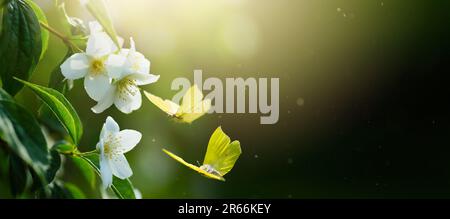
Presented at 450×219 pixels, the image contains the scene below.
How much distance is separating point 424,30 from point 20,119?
3693 mm

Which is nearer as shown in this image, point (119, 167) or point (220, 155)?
point (119, 167)

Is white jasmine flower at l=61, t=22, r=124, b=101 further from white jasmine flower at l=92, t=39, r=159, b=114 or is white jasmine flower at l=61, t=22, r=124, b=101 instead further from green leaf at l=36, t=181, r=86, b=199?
green leaf at l=36, t=181, r=86, b=199

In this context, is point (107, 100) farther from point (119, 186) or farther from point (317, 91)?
point (317, 91)

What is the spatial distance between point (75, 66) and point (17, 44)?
0.27 feet

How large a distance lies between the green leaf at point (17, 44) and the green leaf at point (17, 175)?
80mm

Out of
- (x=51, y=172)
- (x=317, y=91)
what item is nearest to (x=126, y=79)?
(x=51, y=172)

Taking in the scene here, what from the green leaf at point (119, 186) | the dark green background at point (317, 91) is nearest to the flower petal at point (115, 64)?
the green leaf at point (119, 186)

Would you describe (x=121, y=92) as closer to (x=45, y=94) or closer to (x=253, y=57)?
(x=45, y=94)

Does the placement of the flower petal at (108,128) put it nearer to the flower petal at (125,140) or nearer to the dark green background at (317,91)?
the flower petal at (125,140)

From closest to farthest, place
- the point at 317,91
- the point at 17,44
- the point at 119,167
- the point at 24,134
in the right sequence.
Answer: the point at 24,134 → the point at 17,44 → the point at 119,167 → the point at 317,91

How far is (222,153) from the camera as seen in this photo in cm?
79

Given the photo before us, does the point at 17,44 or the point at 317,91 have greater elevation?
the point at 17,44

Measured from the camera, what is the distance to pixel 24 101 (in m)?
1.03

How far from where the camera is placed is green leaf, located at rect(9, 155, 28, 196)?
2.06 ft
